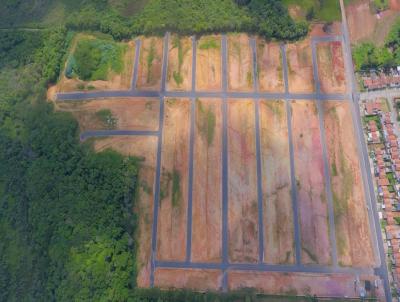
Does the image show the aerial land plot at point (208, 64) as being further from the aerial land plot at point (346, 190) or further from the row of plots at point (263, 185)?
the aerial land plot at point (346, 190)

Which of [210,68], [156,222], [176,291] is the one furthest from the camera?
[210,68]

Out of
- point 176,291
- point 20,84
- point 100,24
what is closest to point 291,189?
point 176,291

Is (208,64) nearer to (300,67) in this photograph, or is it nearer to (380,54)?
(300,67)

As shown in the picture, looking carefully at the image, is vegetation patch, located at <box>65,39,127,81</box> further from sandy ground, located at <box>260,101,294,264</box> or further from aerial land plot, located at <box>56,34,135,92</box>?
Answer: sandy ground, located at <box>260,101,294,264</box>

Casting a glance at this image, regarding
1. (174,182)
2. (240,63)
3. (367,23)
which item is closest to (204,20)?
(240,63)

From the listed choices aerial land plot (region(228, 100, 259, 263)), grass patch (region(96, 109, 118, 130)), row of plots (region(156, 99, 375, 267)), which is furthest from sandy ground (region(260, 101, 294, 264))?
grass patch (region(96, 109, 118, 130))

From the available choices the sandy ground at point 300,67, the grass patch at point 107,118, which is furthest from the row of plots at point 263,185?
the grass patch at point 107,118

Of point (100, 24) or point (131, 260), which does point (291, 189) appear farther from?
point (100, 24)
